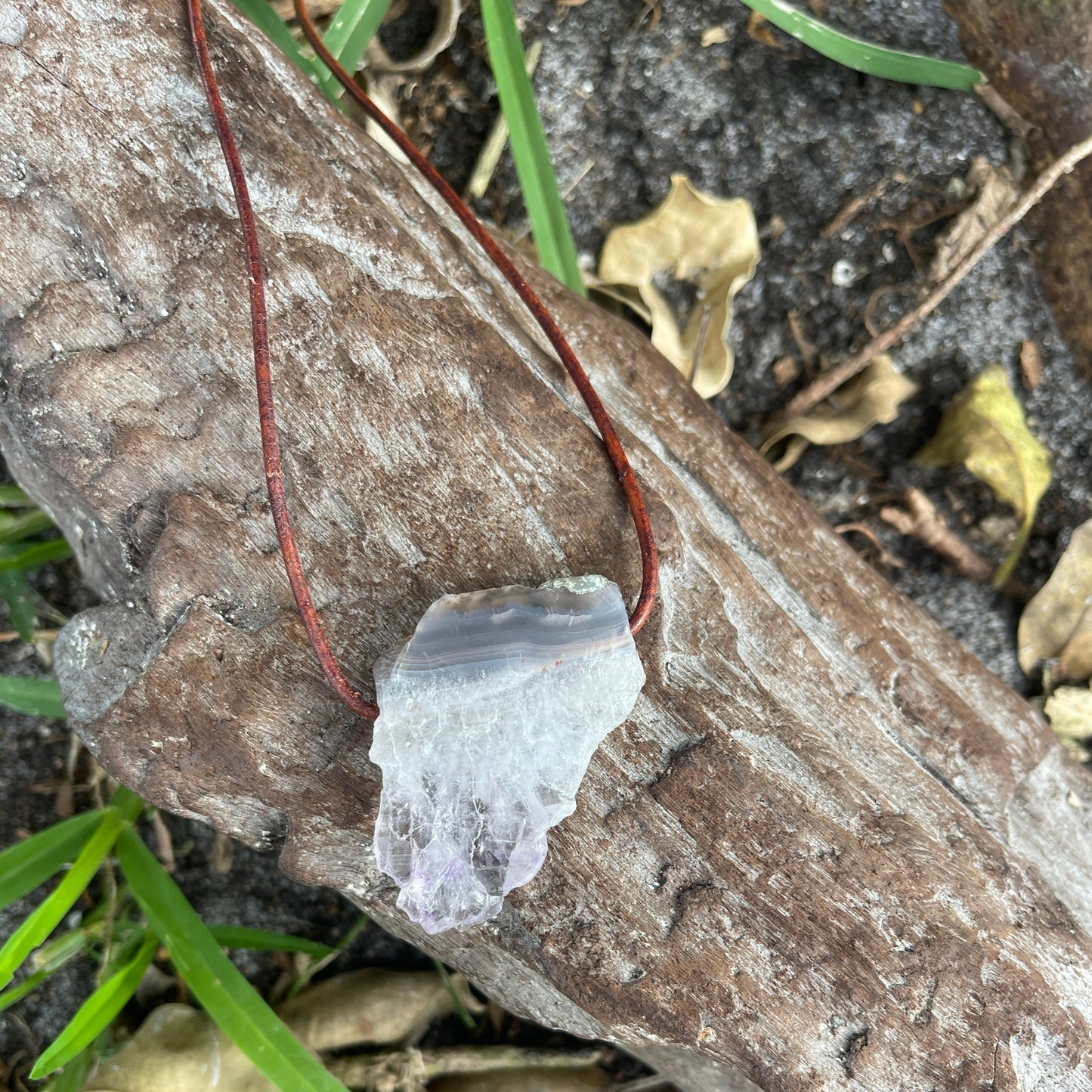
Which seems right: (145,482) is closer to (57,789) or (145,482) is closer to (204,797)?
(204,797)

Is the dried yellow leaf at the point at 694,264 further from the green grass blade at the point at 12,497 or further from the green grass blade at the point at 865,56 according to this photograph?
the green grass blade at the point at 12,497

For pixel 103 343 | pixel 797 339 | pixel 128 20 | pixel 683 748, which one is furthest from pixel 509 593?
pixel 797 339

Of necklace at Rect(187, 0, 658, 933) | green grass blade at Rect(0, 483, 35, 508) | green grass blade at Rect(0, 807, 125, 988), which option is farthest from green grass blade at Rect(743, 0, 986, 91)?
green grass blade at Rect(0, 807, 125, 988)

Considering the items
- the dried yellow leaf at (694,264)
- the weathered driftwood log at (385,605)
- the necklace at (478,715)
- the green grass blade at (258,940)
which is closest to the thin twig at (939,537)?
the dried yellow leaf at (694,264)

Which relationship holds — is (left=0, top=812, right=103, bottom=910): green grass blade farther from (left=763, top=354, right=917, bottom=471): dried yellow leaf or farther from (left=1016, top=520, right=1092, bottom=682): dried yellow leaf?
(left=1016, top=520, right=1092, bottom=682): dried yellow leaf

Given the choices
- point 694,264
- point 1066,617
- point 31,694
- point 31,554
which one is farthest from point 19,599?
point 1066,617
